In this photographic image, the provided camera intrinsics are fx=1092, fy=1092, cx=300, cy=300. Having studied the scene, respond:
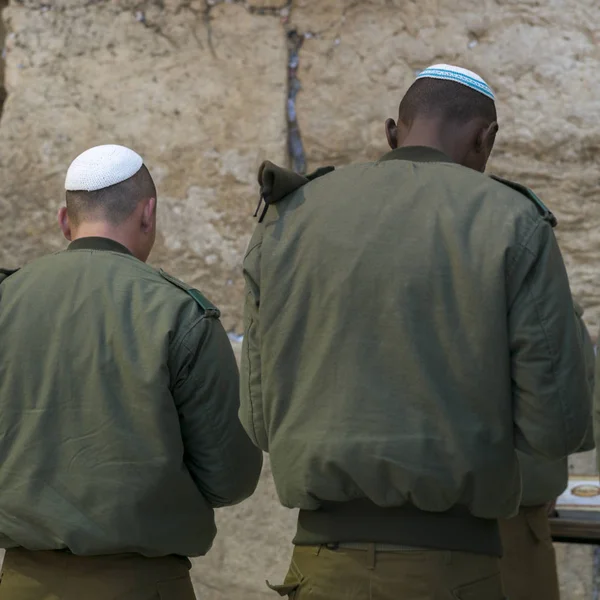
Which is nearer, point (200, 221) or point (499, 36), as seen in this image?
point (499, 36)

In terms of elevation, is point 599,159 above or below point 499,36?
below

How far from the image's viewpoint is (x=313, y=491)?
2092 millimetres

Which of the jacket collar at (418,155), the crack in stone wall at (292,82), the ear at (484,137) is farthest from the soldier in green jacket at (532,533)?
the crack in stone wall at (292,82)

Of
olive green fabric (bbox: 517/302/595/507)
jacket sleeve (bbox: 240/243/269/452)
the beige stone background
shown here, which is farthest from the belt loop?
the beige stone background

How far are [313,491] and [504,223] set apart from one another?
62 centimetres

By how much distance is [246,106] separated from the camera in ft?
12.6

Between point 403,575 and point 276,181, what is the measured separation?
31.8 inches

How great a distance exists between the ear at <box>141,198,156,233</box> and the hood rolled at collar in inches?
20.4

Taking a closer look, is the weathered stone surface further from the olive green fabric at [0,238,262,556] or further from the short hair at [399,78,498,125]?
the short hair at [399,78,498,125]

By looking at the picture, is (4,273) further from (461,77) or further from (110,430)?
(461,77)

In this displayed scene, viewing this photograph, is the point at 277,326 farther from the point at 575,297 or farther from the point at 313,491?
the point at 575,297

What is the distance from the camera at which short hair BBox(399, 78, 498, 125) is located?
2.28 metres

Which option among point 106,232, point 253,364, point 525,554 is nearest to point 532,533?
point 525,554

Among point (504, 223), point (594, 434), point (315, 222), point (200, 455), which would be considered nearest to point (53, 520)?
point (200, 455)
